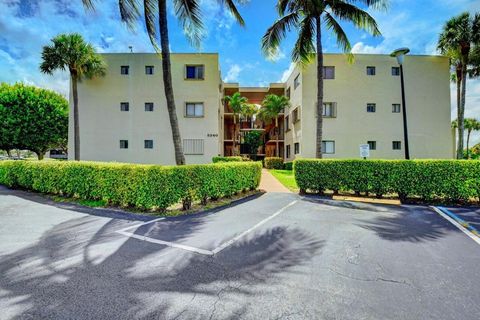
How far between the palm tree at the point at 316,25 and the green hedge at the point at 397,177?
1.82 m

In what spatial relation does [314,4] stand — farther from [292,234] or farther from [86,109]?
[86,109]

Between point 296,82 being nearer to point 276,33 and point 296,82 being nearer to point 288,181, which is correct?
point 276,33

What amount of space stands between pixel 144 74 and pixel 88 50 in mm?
4464

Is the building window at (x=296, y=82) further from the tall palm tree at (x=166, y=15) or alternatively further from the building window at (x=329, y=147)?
the tall palm tree at (x=166, y=15)

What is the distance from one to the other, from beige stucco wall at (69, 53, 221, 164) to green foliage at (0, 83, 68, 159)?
9.37 m

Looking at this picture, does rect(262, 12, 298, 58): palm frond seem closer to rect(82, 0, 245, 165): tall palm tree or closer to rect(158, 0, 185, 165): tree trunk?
rect(82, 0, 245, 165): tall palm tree

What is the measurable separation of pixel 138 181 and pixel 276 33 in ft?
37.1

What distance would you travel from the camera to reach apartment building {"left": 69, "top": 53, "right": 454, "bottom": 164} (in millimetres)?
20109

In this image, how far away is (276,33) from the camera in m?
13.3

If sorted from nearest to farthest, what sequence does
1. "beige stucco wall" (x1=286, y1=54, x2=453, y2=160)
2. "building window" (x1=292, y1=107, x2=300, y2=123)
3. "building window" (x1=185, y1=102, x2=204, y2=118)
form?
"beige stucco wall" (x1=286, y1=54, x2=453, y2=160)
"building window" (x1=185, y1=102, x2=204, y2=118)
"building window" (x1=292, y1=107, x2=300, y2=123)

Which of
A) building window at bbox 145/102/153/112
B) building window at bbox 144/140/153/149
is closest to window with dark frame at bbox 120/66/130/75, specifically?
building window at bbox 145/102/153/112

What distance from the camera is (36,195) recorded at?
1029 centimetres

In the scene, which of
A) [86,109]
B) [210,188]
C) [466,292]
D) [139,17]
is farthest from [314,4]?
[86,109]

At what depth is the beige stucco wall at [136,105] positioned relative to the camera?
67.1 ft
